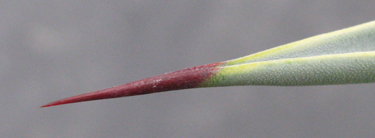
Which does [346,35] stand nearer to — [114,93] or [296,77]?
[296,77]

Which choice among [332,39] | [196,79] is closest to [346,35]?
[332,39]

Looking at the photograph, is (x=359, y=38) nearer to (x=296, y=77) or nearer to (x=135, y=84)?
(x=296, y=77)

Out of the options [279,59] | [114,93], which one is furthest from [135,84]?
[279,59]

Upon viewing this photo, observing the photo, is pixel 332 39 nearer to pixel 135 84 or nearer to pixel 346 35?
pixel 346 35

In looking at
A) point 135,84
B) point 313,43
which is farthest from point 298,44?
point 135,84
